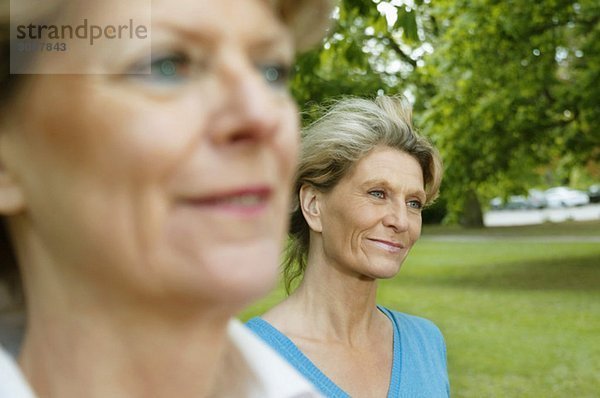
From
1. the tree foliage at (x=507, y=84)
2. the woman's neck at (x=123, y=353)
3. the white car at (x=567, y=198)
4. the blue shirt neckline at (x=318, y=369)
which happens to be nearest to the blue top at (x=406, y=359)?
the blue shirt neckline at (x=318, y=369)

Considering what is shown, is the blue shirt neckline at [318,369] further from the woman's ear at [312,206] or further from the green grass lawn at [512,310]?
the green grass lawn at [512,310]

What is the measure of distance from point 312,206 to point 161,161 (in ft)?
8.15

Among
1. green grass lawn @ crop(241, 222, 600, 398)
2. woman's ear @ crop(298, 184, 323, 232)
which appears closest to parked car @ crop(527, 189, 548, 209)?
green grass lawn @ crop(241, 222, 600, 398)

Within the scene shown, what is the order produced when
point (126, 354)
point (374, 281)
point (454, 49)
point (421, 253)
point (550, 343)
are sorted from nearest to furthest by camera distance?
point (126, 354)
point (374, 281)
point (550, 343)
point (454, 49)
point (421, 253)

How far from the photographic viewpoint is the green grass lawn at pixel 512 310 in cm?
1055

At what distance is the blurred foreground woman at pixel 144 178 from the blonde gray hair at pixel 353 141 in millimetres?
2159

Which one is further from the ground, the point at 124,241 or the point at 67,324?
the point at 124,241

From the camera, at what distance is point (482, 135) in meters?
17.3

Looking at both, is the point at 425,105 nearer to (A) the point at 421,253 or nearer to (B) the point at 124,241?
(A) the point at 421,253

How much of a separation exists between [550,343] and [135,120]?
40.7ft

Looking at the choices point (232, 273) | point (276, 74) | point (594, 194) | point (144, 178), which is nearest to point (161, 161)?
point (144, 178)

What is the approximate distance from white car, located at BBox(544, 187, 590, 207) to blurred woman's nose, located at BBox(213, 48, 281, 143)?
60282mm

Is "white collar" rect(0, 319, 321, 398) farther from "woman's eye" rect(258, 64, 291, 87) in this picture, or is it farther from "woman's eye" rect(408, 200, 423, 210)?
"woman's eye" rect(408, 200, 423, 210)

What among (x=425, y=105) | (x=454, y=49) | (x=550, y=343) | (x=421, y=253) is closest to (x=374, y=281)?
(x=550, y=343)
